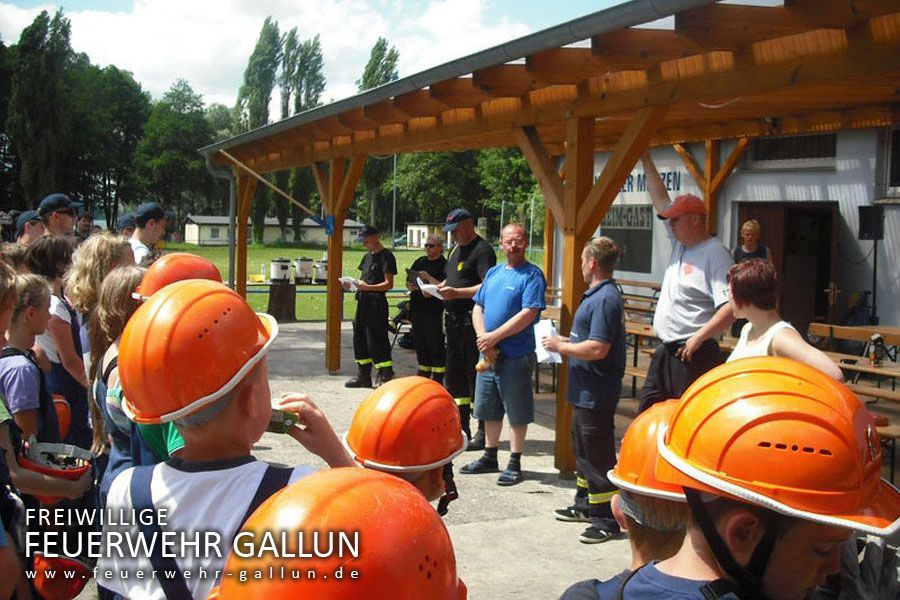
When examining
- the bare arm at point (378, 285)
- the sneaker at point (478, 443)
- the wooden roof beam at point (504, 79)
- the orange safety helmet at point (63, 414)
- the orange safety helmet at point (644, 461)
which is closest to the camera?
the orange safety helmet at point (644, 461)

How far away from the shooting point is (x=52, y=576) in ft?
9.63

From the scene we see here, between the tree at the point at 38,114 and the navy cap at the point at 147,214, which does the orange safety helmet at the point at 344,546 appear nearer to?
the navy cap at the point at 147,214

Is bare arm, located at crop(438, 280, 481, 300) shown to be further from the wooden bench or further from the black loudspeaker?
the black loudspeaker

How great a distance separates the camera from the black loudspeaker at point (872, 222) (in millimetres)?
11148

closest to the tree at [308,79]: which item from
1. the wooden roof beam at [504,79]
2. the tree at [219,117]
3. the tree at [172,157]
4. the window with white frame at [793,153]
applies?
the tree at [172,157]

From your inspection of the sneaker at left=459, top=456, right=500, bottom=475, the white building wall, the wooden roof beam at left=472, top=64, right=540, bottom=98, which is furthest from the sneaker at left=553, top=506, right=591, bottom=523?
the white building wall

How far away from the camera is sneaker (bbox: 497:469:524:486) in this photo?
22.6ft

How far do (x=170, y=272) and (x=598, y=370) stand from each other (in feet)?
11.1

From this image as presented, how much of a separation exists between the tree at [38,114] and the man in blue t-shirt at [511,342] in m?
56.1

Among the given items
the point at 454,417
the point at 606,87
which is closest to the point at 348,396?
the point at 606,87

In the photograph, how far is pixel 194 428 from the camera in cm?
189

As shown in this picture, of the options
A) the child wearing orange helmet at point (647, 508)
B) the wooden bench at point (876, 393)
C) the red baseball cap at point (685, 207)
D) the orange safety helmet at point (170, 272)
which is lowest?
the wooden bench at point (876, 393)

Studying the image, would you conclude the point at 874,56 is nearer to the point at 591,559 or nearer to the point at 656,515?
the point at 591,559

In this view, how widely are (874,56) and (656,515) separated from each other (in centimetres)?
365
